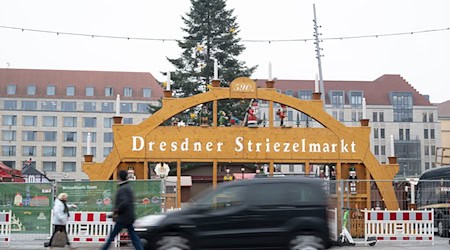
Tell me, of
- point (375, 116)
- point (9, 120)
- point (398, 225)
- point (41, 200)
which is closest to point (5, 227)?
point (41, 200)

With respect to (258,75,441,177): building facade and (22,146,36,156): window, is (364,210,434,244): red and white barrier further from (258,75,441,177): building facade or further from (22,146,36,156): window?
(22,146,36,156): window

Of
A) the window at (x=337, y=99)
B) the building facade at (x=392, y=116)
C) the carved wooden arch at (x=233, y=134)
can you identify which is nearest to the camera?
the carved wooden arch at (x=233, y=134)

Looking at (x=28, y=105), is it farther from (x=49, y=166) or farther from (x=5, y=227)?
(x=5, y=227)

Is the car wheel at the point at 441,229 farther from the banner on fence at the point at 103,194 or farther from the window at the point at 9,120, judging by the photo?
the window at the point at 9,120

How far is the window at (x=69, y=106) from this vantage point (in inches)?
3632

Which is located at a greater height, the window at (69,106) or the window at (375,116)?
the window at (69,106)

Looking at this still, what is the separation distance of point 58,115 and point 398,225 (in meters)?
78.6

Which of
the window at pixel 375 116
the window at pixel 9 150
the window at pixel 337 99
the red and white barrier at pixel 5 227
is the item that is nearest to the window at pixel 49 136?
the window at pixel 9 150

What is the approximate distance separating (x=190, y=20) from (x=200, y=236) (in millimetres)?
39434

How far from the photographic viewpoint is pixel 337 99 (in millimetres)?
97688

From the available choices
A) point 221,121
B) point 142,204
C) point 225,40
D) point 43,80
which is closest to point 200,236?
point 142,204

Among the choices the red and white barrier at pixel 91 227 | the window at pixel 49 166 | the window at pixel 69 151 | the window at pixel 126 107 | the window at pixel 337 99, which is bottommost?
the red and white barrier at pixel 91 227

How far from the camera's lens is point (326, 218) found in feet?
43.7

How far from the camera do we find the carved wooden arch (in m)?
22.4
